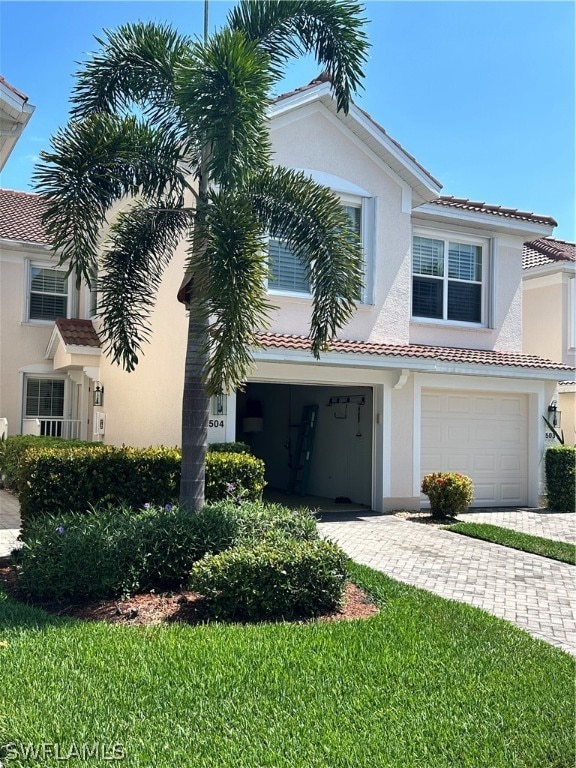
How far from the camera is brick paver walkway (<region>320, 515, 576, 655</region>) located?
7195 mm

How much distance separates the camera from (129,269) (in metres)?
8.93

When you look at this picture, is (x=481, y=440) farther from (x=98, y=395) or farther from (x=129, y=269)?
(x=129, y=269)

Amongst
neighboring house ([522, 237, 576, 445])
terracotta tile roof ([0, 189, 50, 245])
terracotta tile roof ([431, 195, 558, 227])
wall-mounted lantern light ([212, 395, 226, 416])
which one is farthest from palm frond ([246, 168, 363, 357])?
neighboring house ([522, 237, 576, 445])

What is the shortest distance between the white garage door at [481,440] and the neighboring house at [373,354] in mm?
32

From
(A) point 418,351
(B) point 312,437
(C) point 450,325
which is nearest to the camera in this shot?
(A) point 418,351

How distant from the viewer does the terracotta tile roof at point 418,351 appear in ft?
40.8

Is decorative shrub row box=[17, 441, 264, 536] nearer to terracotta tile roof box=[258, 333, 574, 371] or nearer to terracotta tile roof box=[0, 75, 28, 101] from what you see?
terracotta tile roof box=[258, 333, 574, 371]

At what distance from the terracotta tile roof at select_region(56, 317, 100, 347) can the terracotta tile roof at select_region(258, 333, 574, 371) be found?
536cm

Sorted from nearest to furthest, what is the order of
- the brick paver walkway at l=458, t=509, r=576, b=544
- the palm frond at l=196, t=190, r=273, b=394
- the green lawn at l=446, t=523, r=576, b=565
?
the palm frond at l=196, t=190, r=273, b=394 → the green lawn at l=446, t=523, r=576, b=565 → the brick paver walkway at l=458, t=509, r=576, b=544

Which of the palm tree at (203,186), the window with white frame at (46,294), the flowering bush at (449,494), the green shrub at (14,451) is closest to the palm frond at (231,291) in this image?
the palm tree at (203,186)

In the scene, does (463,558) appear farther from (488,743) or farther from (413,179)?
(413,179)

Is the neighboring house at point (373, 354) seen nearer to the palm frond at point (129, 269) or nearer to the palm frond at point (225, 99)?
the palm frond at point (129, 269)

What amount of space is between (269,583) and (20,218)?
16010mm

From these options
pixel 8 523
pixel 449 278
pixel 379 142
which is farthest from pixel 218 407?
pixel 449 278
